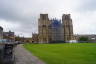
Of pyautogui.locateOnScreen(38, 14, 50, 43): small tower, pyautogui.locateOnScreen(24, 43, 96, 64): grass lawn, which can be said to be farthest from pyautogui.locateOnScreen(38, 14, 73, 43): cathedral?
pyautogui.locateOnScreen(24, 43, 96, 64): grass lawn

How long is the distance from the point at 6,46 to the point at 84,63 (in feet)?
27.2

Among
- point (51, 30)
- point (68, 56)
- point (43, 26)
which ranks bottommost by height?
point (68, 56)

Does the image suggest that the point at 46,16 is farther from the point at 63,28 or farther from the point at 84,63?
the point at 84,63

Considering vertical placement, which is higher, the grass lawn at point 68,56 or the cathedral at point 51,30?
the cathedral at point 51,30

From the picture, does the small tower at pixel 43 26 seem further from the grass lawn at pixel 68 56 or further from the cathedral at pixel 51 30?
the grass lawn at pixel 68 56

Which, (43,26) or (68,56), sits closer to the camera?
(68,56)

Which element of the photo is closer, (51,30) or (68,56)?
(68,56)

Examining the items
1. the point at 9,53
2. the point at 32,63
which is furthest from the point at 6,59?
the point at 32,63

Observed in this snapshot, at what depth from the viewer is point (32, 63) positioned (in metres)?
17.4

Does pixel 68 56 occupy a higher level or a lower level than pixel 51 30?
lower

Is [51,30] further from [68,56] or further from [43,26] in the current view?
[68,56]

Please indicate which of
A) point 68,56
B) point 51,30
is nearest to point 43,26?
point 51,30

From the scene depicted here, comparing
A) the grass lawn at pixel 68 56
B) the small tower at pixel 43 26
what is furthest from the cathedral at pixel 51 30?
the grass lawn at pixel 68 56

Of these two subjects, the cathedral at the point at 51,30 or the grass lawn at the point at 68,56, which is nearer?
the grass lawn at the point at 68,56
